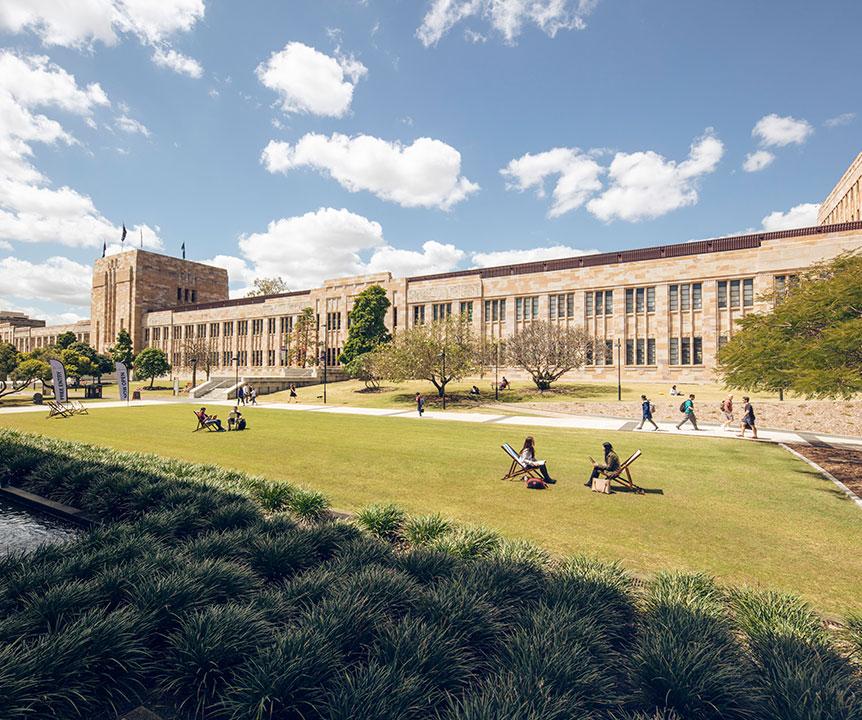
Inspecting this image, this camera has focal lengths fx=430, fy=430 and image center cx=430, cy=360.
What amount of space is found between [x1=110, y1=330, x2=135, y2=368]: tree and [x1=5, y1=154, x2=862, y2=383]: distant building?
6503 mm

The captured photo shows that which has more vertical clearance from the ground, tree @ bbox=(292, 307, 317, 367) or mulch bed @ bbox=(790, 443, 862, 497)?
tree @ bbox=(292, 307, 317, 367)

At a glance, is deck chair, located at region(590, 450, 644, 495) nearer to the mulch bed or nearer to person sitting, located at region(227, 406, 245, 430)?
the mulch bed

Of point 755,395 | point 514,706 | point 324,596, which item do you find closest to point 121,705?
point 324,596

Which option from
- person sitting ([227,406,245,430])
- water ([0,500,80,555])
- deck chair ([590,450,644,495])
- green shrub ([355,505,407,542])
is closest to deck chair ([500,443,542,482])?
deck chair ([590,450,644,495])

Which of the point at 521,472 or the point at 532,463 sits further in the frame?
the point at 521,472

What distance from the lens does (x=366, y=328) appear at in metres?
53.0

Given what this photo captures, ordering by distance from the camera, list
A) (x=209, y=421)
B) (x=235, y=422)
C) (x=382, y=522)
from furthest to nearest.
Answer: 1. (x=235, y=422)
2. (x=209, y=421)
3. (x=382, y=522)

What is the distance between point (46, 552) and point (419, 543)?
4.97 metres

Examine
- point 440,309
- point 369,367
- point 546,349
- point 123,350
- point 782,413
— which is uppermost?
point 440,309

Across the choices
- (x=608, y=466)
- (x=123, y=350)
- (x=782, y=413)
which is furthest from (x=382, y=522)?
(x=123, y=350)

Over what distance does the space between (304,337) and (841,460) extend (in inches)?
2340

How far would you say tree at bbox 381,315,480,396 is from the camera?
3738 centimetres

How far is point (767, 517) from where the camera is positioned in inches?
336

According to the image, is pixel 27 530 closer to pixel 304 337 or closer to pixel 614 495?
pixel 614 495
